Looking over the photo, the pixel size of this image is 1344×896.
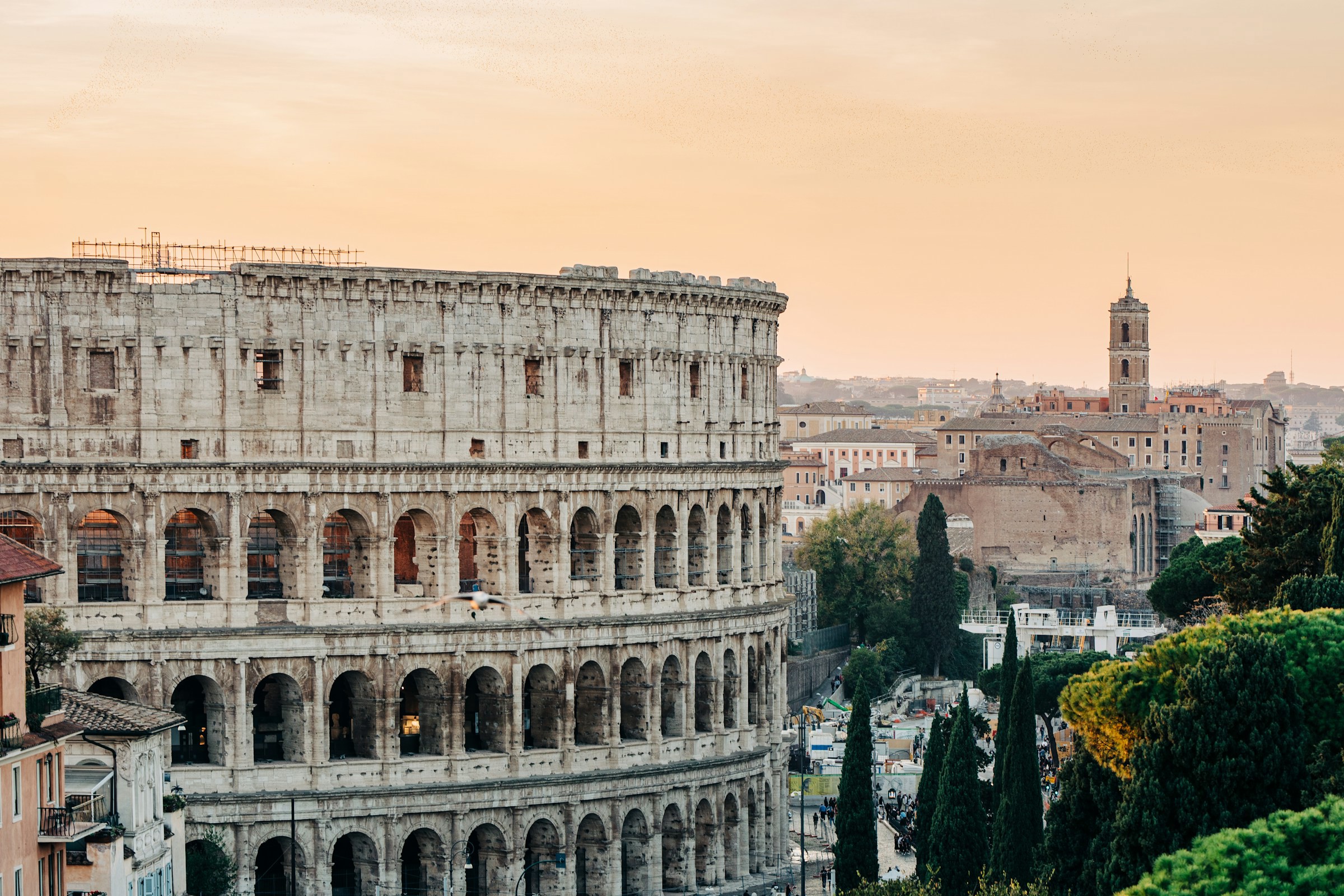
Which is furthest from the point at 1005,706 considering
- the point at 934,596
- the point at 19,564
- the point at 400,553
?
the point at 934,596

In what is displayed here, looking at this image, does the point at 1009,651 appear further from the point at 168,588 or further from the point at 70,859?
the point at 70,859

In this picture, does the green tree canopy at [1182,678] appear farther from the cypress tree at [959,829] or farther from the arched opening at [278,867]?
the arched opening at [278,867]

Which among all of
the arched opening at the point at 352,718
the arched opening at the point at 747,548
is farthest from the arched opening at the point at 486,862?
the arched opening at the point at 747,548

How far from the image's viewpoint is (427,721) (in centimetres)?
6750

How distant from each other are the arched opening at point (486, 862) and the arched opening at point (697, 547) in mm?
9914

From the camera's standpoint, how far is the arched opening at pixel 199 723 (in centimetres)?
6506

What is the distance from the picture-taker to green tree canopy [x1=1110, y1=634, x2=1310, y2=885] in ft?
161

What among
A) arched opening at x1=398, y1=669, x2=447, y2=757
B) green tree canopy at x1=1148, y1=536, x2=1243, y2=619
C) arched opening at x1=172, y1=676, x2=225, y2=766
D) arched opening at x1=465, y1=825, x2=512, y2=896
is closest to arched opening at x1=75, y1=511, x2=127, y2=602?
arched opening at x1=172, y1=676, x2=225, y2=766

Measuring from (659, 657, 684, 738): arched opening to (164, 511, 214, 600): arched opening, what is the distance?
13.6 metres

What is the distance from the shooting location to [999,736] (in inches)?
2714

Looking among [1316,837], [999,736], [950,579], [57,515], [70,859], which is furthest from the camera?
[950,579]

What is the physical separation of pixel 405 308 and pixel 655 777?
591 inches

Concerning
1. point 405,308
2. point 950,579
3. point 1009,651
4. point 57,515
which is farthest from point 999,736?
point 950,579

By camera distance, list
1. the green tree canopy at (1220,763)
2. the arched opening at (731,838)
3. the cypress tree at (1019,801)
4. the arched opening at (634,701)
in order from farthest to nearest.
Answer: the arched opening at (731,838) < the arched opening at (634,701) < the cypress tree at (1019,801) < the green tree canopy at (1220,763)
